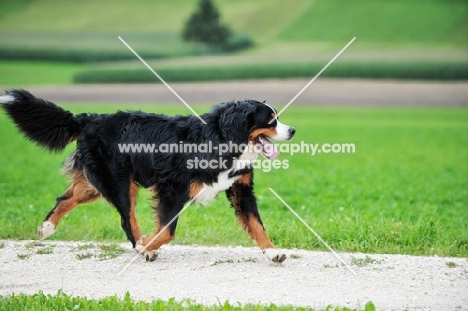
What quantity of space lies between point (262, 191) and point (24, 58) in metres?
40.2

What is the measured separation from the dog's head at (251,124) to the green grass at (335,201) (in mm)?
1607

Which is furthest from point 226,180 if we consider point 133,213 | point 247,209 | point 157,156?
point 133,213

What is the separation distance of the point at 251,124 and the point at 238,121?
15 centimetres

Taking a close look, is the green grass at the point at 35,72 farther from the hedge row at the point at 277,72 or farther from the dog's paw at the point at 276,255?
the dog's paw at the point at 276,255

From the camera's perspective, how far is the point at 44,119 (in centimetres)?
740

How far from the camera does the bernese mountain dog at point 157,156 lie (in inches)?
265

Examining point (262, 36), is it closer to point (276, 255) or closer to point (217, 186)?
point (217, 186)

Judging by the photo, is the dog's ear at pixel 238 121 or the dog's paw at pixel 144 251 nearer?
the dog's ear at pixel 238 121

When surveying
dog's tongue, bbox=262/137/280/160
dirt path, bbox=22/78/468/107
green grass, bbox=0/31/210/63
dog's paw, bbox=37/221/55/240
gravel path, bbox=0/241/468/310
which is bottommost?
gravel path, bbox=0/241/468/310

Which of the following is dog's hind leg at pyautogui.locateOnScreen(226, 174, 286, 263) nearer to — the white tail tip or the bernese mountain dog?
the bernese mountain dog

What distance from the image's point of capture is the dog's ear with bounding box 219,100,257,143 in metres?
6.64

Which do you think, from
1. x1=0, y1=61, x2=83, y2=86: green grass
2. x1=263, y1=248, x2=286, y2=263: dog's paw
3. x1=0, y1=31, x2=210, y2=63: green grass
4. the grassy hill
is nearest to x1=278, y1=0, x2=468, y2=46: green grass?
the grassy hill

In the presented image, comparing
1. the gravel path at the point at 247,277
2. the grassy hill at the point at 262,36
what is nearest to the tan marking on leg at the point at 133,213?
the gravel path at the point at 247,277

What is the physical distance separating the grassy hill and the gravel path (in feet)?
118
